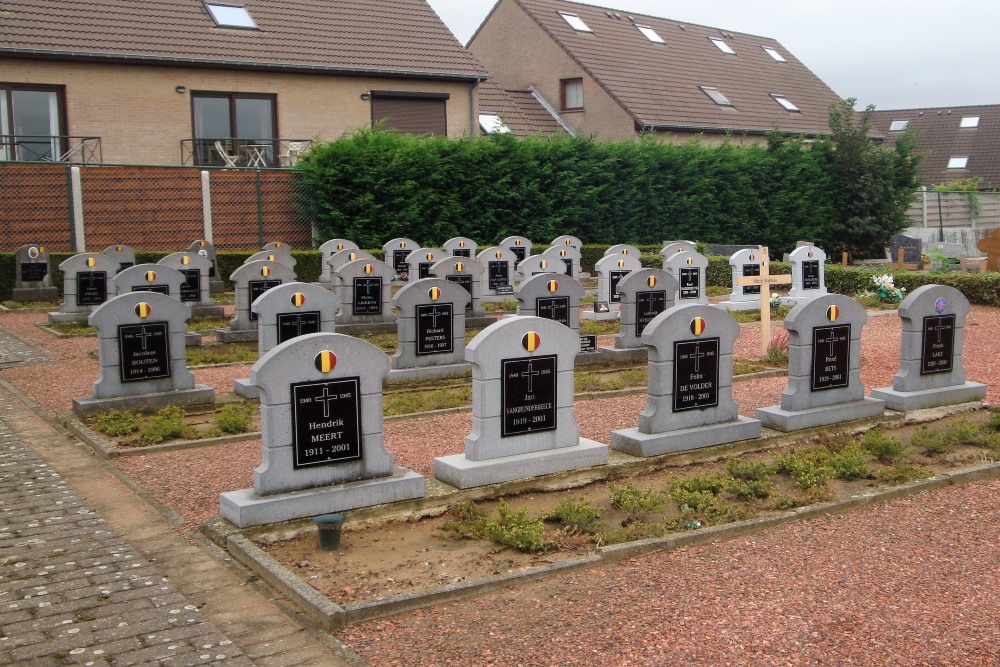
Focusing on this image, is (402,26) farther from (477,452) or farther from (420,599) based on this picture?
(420,599)

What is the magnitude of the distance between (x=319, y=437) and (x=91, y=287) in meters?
11.5

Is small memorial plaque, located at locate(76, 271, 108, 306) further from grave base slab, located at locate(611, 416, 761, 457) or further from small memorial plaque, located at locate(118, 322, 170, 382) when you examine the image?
grave base slab, located at locate(611, 416, 761, 457)

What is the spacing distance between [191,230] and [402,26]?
10304 millimetres

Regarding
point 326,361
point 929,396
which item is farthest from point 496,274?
A: point 326,361

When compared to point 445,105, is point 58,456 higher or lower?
lower

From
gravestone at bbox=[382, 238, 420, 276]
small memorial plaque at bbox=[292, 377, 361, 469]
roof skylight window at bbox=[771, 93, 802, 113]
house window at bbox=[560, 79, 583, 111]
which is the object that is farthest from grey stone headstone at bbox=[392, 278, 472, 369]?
roof skylight window at bbox=[771, 93, 802, 113]

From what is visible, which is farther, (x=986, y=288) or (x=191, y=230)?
(x=191, y=230)

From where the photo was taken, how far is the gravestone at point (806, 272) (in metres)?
20.0

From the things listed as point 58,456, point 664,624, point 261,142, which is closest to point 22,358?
point 58,456

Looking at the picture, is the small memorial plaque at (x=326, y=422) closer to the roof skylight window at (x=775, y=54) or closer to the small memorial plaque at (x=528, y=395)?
the small memorial plaque at (x=528, y=395)

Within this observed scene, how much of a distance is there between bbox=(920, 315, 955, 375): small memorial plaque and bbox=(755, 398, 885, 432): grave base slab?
0.83m

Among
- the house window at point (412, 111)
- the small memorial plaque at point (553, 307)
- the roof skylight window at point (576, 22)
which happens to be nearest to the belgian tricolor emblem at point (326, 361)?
the small memorial plaque at point (553, 307)

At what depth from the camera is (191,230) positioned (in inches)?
939

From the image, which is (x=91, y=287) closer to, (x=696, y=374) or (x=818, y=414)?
(x=696, y=374)
